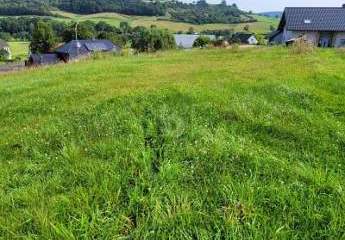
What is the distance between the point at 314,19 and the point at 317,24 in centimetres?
74

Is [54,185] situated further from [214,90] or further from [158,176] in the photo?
[214,90]

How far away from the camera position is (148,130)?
5379 mm

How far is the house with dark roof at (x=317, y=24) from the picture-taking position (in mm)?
37594

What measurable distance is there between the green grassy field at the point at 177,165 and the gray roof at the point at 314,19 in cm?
3272

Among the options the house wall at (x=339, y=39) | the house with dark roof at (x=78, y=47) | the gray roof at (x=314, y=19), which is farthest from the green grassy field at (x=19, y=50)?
the house wall at (x=339, y=39)

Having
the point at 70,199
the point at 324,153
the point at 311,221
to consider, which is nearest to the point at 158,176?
the point at 70,199

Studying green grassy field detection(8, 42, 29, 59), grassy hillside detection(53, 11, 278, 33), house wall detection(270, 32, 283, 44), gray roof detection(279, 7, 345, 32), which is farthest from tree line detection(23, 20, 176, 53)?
grassy hillside detection(53, 11, 278, 33)

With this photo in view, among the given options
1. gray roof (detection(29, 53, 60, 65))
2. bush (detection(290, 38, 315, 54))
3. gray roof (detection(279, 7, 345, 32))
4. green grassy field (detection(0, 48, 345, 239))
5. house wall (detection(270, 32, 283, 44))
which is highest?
gray roof (detection(279, 7, 345, 32))

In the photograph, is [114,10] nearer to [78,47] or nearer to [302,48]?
[78,47]

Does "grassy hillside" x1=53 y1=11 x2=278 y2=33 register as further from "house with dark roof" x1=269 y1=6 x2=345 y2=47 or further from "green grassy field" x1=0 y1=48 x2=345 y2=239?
"green grassy field" x1=0 y1=48 x2=345 y2=239

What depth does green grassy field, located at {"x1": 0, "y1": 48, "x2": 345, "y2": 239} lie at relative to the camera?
11.1 feet

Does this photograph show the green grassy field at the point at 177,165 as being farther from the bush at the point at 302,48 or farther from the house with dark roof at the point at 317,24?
the house with dark roof at the point at 317,24

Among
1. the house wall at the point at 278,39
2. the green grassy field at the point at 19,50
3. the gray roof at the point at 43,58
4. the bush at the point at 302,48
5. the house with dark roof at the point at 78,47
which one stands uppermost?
the bush at the point at 302,48

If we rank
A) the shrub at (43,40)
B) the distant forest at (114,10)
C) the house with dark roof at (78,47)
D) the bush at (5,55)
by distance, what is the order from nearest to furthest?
the house with dark roof at (78,47) < the shrub at (43,40) < the bush at (5,55) < the distant forest at (114,10)
